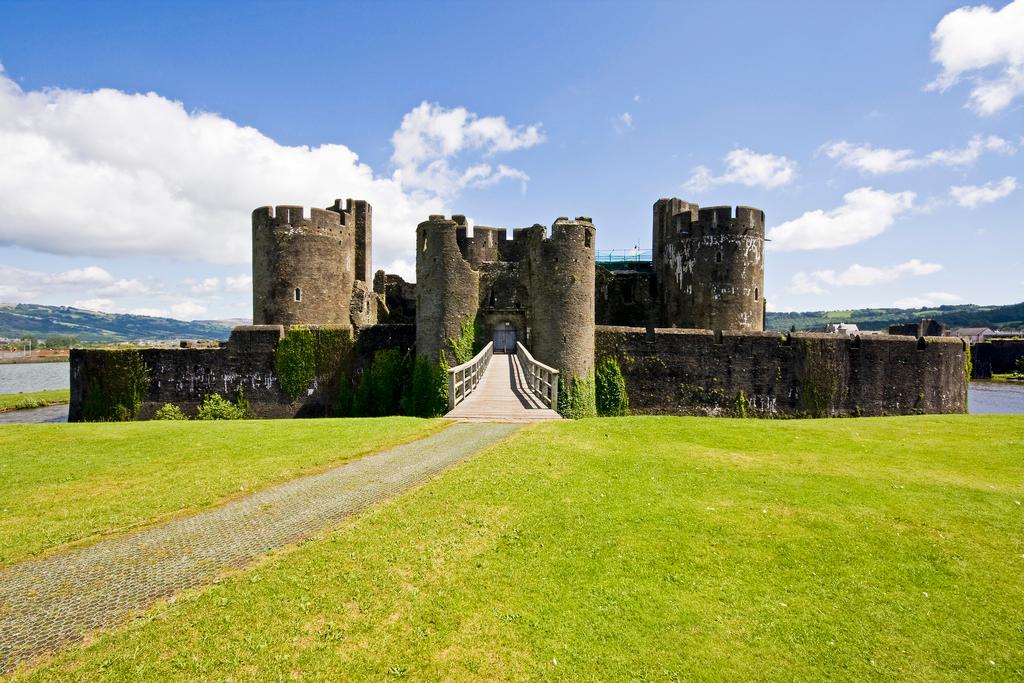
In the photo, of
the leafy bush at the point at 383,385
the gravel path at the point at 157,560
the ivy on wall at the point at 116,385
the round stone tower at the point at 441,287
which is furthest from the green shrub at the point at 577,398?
the ivy on wall at the point at 116,385

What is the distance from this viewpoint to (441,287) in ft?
76.4

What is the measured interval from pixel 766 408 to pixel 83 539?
25.6 m

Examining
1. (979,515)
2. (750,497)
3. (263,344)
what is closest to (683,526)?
(750,497)

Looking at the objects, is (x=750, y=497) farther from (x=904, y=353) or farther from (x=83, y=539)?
(x=904, y=353)

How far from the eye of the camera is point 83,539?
6539 millimetres

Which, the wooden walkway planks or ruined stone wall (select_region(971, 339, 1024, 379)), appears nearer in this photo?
the wooden walkway planks

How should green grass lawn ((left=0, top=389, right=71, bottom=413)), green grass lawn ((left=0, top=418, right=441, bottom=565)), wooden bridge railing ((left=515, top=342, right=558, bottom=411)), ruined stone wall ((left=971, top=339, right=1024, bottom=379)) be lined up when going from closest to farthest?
1. green grass lawn ((left=0, top=418, right=441, bottom=565))
2. wooden bridge railing ((left=515, top=342, right=558, bottom=411))
3. green grass lawn ((left=0, top=389, right=71, bottom=413))
4. ruined stone wall ((left=971, top=339, right=1024, bottom=379))

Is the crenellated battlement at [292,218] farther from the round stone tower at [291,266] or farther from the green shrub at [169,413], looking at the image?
the green shrub at [169,413]

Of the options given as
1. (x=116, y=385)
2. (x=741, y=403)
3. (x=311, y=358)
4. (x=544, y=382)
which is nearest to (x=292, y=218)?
(x=311, y=358)

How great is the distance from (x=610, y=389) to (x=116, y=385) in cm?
2377

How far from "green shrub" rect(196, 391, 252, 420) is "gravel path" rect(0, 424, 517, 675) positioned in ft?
60.0

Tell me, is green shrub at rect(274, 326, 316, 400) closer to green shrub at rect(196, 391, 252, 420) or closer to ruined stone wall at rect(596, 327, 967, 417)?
green shrub at rect(196, 391, 252, 420)

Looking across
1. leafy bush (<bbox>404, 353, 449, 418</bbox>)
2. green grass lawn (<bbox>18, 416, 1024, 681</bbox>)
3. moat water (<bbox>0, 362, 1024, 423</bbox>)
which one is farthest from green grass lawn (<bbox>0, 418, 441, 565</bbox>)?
moat water (<bbox>0, 362, 1024, 423</bbox>)

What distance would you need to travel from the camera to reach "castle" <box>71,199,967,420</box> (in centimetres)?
2309
